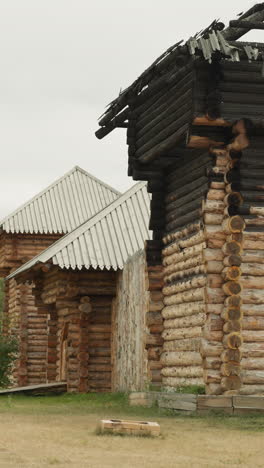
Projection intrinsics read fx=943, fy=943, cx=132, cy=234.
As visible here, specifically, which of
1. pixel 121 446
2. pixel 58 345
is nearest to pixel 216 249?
pixel 121 446

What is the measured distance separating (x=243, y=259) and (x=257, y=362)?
1.58 metres

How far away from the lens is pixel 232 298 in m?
14.2

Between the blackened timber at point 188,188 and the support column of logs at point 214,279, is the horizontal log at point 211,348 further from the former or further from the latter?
the blackened timber at point 188,188

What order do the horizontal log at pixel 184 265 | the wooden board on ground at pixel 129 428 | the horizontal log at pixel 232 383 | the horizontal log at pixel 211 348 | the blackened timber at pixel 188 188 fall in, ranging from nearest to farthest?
the wooden board on ground at pixel 129 428
the horizontal log at pixel 232 383
the horizontal log at pixel 211 348
the horizontal log at pixel 184 265
the blackened timber at pixel 188 188

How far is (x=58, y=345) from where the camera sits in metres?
25.1

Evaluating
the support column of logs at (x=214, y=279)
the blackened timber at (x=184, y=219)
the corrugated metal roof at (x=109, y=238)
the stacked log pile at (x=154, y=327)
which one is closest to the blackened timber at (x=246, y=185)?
the support column of logs at (x=214, y=279)

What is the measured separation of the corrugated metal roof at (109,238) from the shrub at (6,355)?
18.1 feet

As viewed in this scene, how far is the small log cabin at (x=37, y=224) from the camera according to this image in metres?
32.2

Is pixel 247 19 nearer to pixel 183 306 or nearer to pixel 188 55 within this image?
pixel 188 55

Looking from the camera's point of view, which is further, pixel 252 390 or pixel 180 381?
pixel 180 381

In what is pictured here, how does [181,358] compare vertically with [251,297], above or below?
below

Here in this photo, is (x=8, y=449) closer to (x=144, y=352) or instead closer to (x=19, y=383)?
(x=144, y=352)

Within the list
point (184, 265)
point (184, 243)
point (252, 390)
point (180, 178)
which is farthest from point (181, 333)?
point (180, 178)

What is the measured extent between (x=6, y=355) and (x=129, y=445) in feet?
66.4
